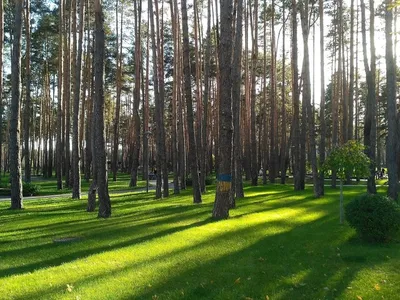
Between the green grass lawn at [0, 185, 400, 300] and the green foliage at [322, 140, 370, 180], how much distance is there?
1444 mm

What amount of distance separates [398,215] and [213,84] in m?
33.1

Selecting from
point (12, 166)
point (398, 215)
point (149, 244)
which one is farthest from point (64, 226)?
point (398, 215)

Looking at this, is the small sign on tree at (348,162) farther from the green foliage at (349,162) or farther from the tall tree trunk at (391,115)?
the tall tree trunk at (391,115)

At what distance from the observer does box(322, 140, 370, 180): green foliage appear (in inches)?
443

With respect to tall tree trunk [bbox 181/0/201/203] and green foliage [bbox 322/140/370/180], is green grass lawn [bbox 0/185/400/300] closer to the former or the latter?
green foliage [bbox 322/140/370/180]

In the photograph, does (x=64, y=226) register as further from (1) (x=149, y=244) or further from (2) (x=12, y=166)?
(2) (x=12, y=166)

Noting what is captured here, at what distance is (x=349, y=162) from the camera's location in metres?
11.3

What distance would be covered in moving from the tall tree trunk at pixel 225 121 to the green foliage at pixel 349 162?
115 inches

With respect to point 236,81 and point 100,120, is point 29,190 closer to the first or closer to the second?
point 100,120

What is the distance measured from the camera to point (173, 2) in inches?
956

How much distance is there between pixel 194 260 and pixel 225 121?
215 inches

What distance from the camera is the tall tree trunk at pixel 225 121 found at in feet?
38.3

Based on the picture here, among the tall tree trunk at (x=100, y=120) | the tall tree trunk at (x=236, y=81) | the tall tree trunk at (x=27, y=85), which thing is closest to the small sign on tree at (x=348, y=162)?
the tall tree trunk at (x=236, y=81)

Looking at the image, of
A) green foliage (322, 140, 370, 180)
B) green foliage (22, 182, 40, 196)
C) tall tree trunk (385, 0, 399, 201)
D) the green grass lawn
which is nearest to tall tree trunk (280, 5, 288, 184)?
tall tree trunk (385, 0, 399, 201)
